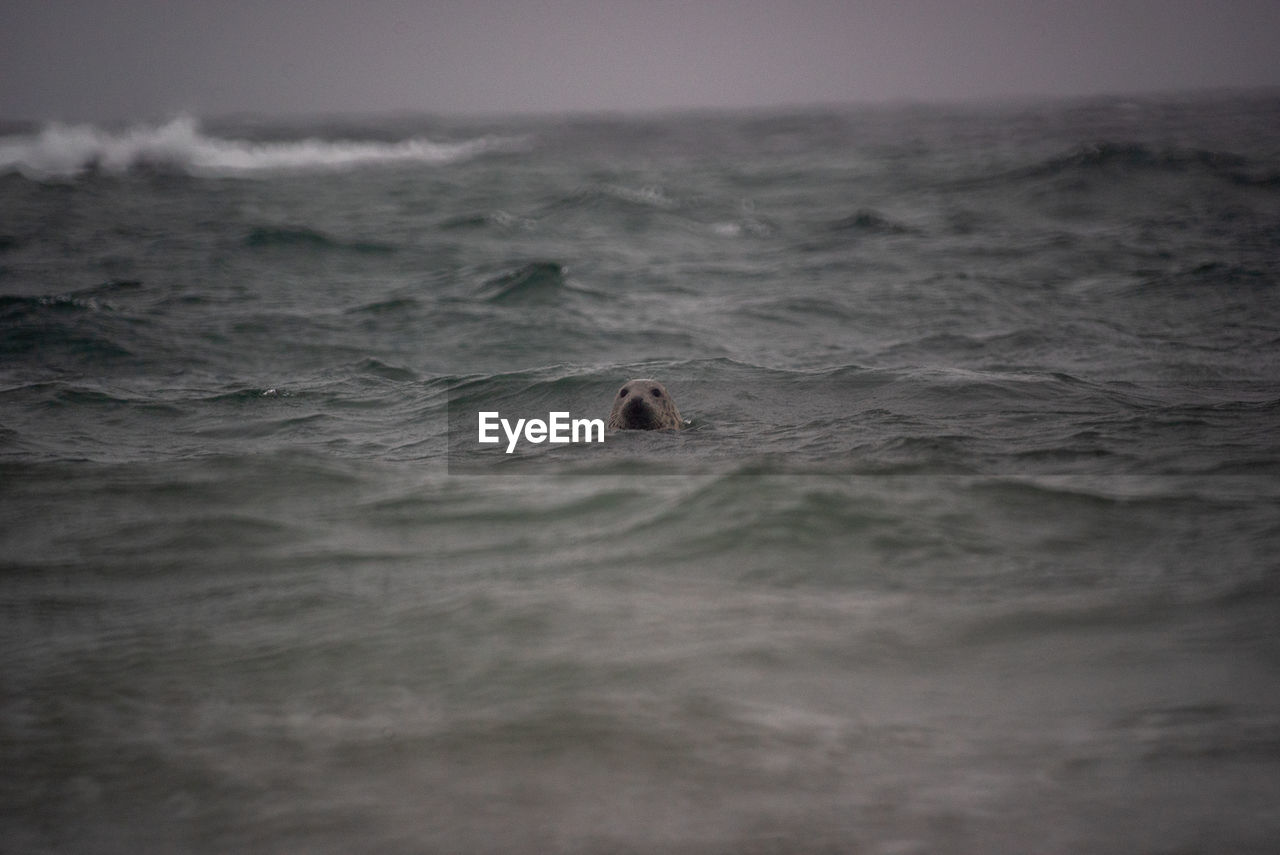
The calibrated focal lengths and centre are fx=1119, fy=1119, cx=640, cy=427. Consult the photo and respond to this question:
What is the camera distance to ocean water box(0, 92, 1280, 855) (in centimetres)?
397

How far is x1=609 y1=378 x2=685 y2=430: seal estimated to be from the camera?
9164mm

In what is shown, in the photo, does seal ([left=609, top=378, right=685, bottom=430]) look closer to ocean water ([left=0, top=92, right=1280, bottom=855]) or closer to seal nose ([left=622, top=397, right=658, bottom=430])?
seal nose ([left=622, top=397, right=658, bottom=430])

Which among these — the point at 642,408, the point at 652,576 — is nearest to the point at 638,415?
the point at 642,408

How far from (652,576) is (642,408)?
10.6ft

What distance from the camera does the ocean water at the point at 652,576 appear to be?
397cm

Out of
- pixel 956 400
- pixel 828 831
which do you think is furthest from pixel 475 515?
pixel 956 400

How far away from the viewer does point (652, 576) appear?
6.07 m

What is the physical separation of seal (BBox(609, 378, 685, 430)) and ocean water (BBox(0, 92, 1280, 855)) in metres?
0.16

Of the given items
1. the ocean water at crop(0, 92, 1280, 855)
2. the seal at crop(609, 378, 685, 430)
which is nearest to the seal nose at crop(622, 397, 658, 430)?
the seal at crop(609, 378, 685, 430)

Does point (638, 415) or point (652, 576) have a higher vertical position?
point (638, 415)

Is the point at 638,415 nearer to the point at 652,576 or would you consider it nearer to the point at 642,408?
the point at 642,408

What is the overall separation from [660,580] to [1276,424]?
557 centimetres

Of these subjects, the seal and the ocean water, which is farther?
the seal

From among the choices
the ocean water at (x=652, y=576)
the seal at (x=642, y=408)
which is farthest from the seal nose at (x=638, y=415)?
the ocean water at (x=652, y=576)
